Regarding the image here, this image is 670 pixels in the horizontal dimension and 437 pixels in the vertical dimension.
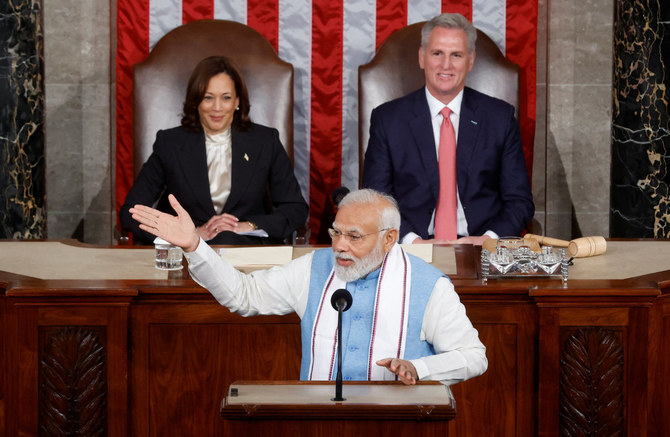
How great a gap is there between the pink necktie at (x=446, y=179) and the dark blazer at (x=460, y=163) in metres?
0.05

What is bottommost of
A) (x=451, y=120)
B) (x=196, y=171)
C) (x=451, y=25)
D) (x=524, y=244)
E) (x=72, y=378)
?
(x=72, y=378)

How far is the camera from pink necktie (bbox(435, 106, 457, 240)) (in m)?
4.66

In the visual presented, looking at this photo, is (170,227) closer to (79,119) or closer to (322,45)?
(322,45)

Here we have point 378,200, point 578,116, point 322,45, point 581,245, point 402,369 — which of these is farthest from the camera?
point 578,116

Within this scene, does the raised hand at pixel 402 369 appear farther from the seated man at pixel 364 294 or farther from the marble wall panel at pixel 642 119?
the marble wall panel at pixel 642 119

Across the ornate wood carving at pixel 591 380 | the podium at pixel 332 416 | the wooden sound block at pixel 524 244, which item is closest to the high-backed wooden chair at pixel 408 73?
the wooden sound block at pixel 524 244

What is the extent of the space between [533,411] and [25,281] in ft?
5.07

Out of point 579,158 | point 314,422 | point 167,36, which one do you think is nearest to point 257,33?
point 167,36

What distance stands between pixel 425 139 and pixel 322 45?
99 centimetres

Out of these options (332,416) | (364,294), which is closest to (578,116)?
(364,294)

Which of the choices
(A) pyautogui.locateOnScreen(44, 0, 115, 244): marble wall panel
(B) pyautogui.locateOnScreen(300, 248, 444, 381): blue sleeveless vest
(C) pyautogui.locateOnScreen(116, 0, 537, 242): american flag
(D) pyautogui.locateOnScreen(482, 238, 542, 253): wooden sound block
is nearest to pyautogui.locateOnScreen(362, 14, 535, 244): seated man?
(C) pyautogui.locateOnScreen(116, 0, 537, 242): american flag

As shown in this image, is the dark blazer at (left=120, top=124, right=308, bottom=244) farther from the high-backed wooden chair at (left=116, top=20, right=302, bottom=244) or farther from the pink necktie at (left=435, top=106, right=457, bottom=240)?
the pink necktie at (left=435, top=106, right=457, bottom=240)

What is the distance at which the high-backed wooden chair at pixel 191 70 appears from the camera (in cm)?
500

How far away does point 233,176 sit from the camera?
15.5ft
